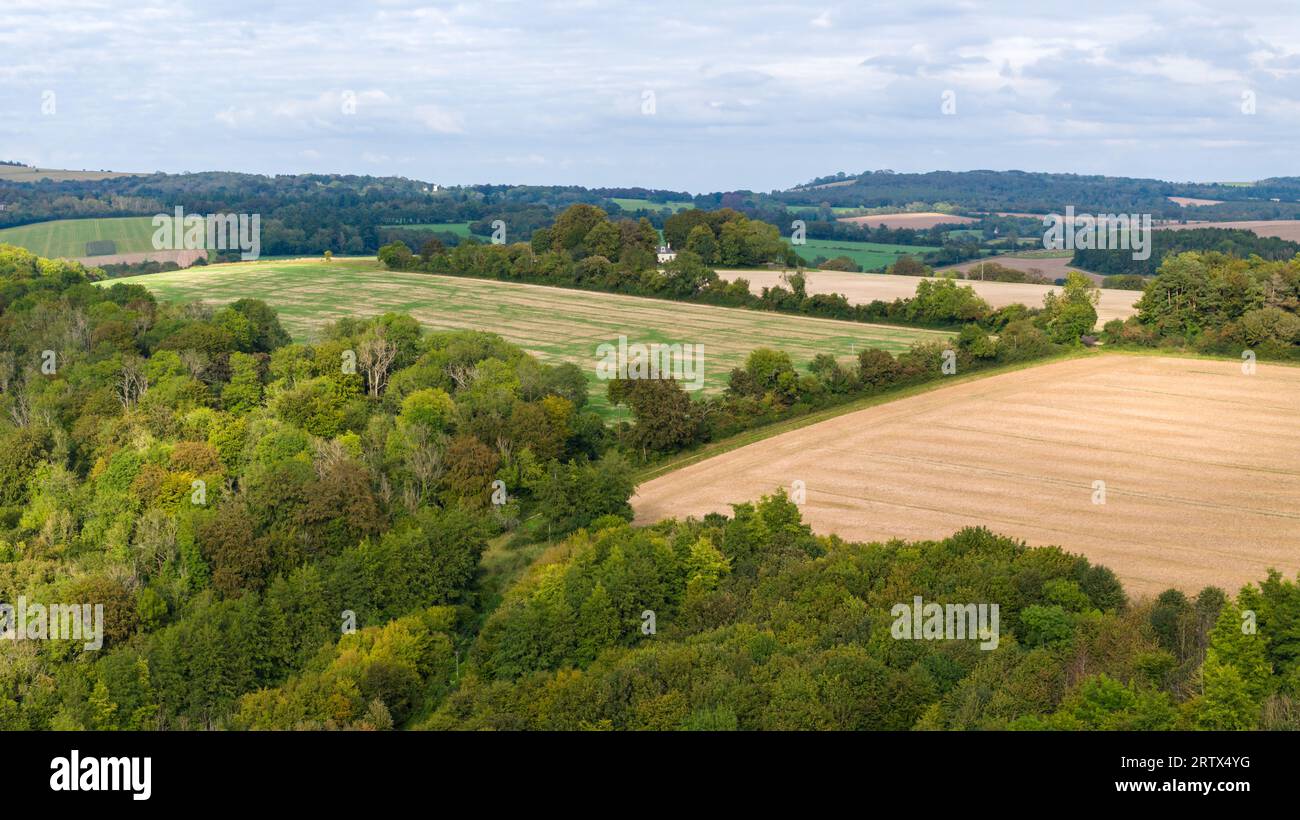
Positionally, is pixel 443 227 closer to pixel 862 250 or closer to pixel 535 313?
pixel 862 250

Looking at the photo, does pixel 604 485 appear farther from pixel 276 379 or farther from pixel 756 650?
pixel 276 379

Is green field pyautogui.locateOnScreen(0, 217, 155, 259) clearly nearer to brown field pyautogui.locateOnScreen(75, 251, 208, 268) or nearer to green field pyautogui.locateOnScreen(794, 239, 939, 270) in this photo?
brown field pyautogui.locateOnScreen(75, 251, 208, 268)

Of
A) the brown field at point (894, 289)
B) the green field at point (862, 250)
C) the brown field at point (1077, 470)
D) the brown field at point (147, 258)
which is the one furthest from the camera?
the brown field at point (147, 258)

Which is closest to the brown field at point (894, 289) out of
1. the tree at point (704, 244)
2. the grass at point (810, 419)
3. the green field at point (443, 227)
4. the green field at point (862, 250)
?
the tree at point (704, 244)

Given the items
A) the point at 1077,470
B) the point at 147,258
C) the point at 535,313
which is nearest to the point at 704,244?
the point at 535,313

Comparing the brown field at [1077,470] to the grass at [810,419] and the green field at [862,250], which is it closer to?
the grass at [810,419]

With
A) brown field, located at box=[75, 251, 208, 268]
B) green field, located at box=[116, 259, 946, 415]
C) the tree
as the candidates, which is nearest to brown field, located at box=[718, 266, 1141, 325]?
the tree
